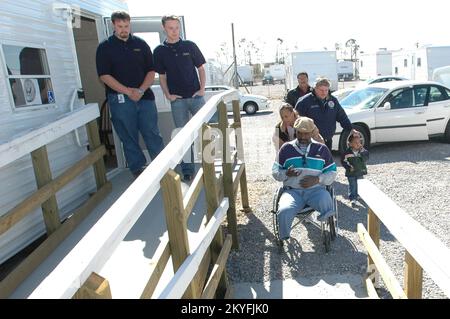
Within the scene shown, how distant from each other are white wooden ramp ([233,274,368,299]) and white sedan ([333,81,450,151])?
455cm

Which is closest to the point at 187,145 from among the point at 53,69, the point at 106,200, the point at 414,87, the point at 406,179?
the point at 106,200

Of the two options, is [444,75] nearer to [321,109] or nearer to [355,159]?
[321,109]

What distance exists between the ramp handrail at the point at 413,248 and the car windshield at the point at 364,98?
18.7 feet

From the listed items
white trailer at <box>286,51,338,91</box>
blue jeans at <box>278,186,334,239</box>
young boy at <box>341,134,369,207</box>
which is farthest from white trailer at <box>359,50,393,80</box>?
blue jeans at <box>278,186,334,239</box>

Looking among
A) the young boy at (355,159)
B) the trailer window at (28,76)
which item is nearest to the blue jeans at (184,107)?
the trailer window at (28,76)

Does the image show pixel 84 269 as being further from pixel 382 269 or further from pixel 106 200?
pixel 106 200

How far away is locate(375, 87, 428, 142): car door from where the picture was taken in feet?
25.6

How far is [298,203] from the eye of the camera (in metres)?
3.81

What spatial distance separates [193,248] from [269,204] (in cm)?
314

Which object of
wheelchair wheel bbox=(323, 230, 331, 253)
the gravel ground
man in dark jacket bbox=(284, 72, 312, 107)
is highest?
man in dark jacket bbox=(284, 72, 312, 107)

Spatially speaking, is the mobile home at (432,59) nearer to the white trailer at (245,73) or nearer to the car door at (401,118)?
the car door at (401,118)

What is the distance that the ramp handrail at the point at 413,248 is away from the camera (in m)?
1.61

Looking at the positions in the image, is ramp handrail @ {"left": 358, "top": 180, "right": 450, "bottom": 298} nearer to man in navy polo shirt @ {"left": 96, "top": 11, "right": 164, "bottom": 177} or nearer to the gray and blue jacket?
the gray and blue jacket

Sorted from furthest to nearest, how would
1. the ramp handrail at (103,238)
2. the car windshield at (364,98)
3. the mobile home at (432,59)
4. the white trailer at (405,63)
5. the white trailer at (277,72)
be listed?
the white trailer at (277,72) < the white trailer at (405,63) < the mobile home at (432,59) < the car windshield at (364,98) < the ramp handrail at (103,238)
